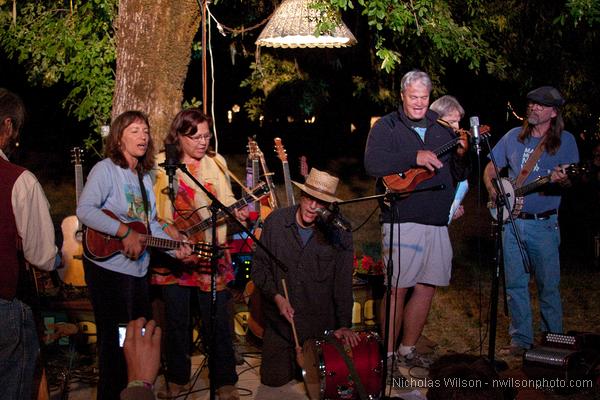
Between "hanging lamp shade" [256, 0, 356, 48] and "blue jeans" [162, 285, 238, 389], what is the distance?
7.78ft

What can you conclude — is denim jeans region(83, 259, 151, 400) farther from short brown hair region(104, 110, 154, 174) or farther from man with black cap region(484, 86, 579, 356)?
man with black cap region(484, 86, 579, 356)

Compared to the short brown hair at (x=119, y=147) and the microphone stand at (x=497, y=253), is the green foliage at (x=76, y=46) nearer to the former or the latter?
the short brown hair at (x=119, y=147)

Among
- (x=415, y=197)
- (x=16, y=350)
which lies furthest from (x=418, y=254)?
(x=16, y=350)

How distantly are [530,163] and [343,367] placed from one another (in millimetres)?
2672

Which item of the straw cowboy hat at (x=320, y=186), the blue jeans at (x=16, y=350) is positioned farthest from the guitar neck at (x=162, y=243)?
the blue jeans at (x=16, y=350)

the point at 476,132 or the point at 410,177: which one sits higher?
the point at 476,132

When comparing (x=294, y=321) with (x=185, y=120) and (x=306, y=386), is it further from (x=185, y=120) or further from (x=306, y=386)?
(x=185, y=120)

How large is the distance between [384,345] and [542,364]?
4.98ft

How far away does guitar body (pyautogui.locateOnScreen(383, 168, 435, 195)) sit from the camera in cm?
661

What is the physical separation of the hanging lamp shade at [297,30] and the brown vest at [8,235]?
348 centimetres

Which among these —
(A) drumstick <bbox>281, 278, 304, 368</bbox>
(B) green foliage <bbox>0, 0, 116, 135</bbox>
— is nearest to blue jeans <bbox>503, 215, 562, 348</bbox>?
(A) drumstick <bbox>281, 278, 304, 368</bbox>

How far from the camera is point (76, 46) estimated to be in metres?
10.2

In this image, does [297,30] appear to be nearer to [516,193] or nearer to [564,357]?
[516,193]

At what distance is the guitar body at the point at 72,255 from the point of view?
8.30m
